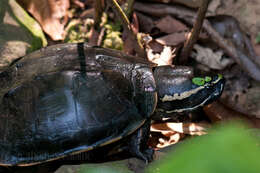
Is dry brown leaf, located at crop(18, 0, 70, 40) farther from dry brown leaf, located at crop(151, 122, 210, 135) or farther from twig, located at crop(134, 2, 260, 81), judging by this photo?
dry brown leaf, located at crop(151, 122, 210, 135)

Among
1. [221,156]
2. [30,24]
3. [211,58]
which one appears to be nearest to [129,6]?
[211,58]

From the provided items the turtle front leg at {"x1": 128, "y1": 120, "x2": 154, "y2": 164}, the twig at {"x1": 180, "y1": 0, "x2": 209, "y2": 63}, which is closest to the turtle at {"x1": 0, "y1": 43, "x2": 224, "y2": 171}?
the turtle front leg at {"x1": 128, "y1": 120, "x2": 154, "y2": 164}

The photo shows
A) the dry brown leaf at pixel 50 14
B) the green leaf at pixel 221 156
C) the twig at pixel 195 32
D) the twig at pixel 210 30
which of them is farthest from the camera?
the dry brown leaf at pixel 50 14

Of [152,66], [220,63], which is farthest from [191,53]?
[152,66]

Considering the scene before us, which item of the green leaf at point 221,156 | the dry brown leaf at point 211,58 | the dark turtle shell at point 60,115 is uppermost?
the green leaf at point 221,156

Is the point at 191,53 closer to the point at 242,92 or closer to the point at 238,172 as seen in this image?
the point at 242,92

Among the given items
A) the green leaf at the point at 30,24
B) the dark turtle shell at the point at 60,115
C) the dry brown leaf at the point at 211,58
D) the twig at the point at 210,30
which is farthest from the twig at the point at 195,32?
the green leaf at the point at 30,24

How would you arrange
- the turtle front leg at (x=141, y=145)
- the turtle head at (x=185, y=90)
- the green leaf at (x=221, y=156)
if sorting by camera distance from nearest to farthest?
the green leaf at (x=221, y=156) < the turtle front leg at (x=141, y=145) < the turtle head at (x=185, y=90)

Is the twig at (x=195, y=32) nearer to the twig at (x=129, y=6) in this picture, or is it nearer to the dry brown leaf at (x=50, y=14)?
the twig at (x=129, y=6)

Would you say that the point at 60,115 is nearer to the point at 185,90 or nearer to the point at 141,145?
the point at 141,145
